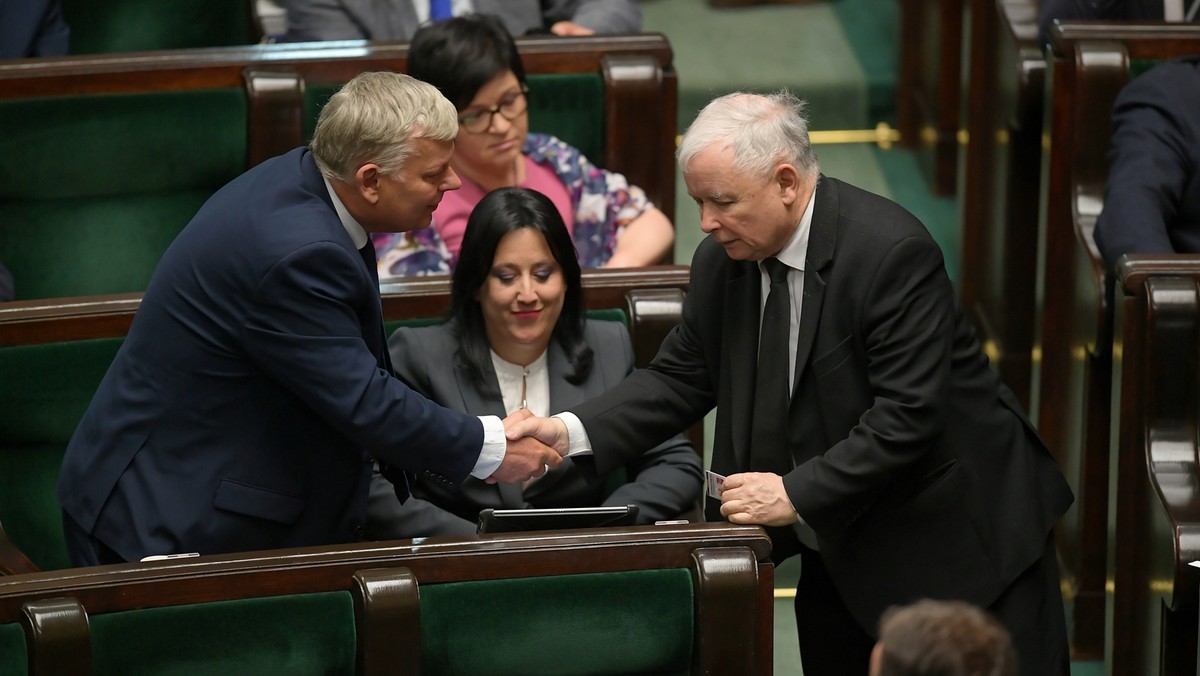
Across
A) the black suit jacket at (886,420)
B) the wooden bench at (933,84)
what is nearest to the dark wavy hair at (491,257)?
the black suit jacket at (886,420)

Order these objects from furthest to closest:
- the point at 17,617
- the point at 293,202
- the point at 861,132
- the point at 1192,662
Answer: the point at 861,132 < the point at 1192,662 < the point at 293,202 < the point at 17,617

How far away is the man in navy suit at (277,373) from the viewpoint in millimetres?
2090

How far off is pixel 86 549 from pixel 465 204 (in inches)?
41.7

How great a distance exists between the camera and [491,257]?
2.56 metres

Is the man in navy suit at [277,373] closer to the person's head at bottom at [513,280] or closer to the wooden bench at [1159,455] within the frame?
the person's head at bottom at [513,280]

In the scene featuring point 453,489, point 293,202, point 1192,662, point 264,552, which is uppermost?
point 293,202

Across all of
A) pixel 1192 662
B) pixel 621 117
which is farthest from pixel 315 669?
pixel 621 117

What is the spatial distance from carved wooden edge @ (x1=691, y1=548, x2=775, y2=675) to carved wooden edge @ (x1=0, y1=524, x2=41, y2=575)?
97 cm

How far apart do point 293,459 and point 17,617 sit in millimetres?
461

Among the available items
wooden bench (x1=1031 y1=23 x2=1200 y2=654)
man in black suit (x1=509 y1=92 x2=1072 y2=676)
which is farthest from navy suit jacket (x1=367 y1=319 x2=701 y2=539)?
wooden bench (x1=1031 y1=23 x2=1200 y2=654)

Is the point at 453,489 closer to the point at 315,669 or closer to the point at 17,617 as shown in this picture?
the point at 315,669

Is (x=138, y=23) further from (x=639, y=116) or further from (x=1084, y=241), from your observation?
(x=1084, y=241)

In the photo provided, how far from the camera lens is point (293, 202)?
2117 mm

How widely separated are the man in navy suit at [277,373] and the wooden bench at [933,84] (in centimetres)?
249
